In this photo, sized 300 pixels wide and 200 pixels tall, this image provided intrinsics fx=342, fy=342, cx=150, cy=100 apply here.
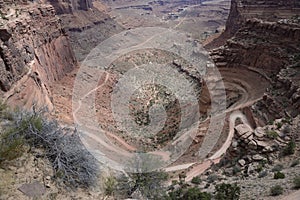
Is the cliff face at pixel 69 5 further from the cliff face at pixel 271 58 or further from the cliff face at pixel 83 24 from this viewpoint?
the cliff face at pixel 271 58

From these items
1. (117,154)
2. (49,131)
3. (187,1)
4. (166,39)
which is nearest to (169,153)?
(117,154)

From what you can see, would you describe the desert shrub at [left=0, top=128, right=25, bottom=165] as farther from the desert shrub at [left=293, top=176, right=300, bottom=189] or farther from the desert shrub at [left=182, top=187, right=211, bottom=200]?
the desert shrub at [left=293, top=176, right=300, bottom=189]

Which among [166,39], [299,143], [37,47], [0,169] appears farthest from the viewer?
[166,39]

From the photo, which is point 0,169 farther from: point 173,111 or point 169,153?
point 173,111

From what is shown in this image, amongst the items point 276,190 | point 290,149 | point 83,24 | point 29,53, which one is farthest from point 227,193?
point 83,24

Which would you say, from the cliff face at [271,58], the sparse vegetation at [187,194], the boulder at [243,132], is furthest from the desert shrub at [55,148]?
A: the cliff face at [271,58]

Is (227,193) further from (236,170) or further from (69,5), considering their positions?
(69,5)

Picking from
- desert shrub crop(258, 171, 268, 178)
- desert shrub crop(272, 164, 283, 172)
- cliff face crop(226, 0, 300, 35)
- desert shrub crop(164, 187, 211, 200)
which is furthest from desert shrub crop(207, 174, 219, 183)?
cliff face crop(226, 0, 300, 35)
